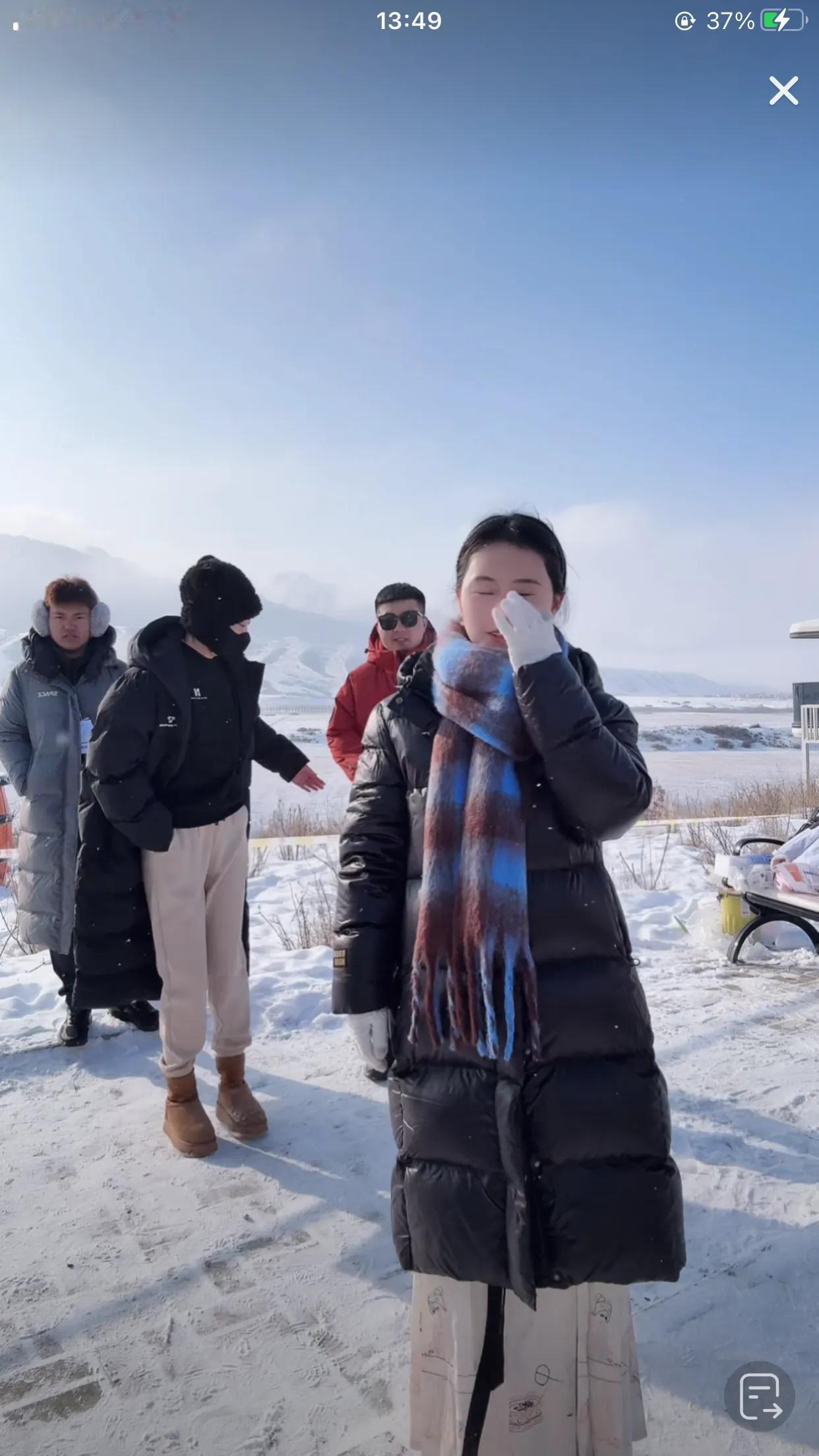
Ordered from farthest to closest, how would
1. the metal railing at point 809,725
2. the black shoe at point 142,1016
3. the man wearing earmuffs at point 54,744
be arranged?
1. the metal railing at point 809,725
2. the black shoe at point 142,1016
3. the man wearing earmuffs at point 54,744

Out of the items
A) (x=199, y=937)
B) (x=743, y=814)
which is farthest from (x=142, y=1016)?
(x=743, y=814)

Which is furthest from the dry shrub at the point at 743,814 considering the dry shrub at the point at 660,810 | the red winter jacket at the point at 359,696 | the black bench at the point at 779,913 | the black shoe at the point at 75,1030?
the black shoe at the point at 75,1030

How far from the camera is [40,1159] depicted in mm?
3061

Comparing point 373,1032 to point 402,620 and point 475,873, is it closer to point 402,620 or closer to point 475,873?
point 475,873

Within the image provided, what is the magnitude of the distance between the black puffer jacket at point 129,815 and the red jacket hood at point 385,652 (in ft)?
3.73

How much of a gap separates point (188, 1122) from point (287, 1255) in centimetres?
76

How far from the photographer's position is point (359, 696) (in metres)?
4.16

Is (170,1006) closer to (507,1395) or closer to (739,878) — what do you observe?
(507,1395)

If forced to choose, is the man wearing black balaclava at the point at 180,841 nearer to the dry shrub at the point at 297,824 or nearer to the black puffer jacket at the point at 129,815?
the black puffer jacket at the point at 129,815

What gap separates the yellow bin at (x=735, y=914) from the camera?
17.4ft

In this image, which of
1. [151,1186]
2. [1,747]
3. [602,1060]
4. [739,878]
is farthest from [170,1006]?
[739,878]

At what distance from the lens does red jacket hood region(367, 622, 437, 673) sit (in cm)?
400

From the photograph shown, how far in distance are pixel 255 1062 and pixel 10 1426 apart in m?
1.95

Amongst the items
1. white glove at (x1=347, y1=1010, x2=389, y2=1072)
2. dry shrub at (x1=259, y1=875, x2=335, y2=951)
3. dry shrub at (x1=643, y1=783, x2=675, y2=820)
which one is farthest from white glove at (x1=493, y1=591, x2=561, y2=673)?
dry shrub at (x1=643, y1=783, x2=675, y2=820)
